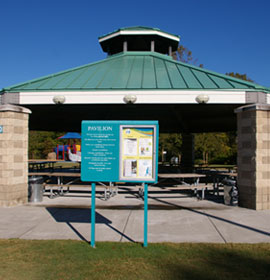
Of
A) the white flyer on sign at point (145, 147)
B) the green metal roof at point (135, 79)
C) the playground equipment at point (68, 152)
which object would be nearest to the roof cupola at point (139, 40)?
the green metal roof at point (135, 79)

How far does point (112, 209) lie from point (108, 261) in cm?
405

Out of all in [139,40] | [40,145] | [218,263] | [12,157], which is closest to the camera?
[218,263]

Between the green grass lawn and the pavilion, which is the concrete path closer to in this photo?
the green grass lawn

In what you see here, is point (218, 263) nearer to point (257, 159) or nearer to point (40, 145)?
point (257, 159)

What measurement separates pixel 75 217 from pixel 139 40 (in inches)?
421

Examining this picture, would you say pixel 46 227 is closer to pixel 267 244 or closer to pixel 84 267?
pixel 84 267

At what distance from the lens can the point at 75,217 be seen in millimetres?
7500

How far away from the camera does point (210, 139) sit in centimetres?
3453

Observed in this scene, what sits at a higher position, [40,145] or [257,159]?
[40,145]

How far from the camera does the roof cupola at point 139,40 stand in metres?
14.5

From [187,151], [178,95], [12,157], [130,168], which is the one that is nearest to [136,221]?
[130,168]

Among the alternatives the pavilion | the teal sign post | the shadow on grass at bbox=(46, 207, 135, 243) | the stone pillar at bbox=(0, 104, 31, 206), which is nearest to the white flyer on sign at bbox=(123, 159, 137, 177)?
the teal sign post

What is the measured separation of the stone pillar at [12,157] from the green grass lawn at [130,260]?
3834mm

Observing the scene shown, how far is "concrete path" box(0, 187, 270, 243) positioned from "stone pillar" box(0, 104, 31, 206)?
536 millimetres
